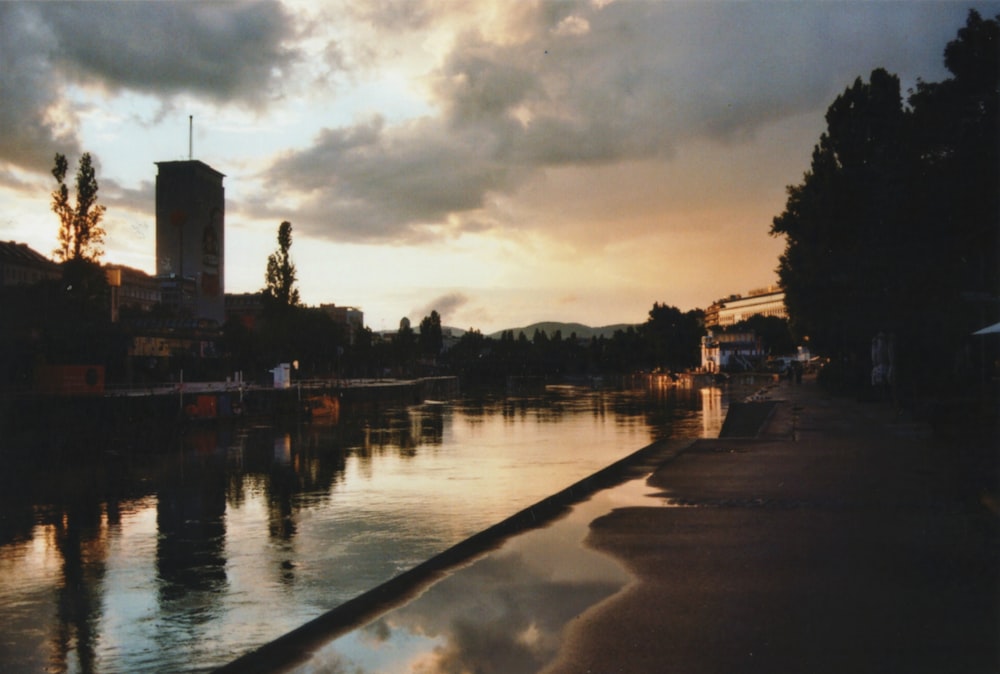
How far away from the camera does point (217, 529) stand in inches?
604

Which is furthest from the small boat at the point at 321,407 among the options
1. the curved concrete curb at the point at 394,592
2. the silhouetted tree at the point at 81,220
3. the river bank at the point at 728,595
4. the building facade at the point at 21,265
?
the building facade at the point at 21,265

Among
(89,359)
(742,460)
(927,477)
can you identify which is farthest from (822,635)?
Answer: (89,359)

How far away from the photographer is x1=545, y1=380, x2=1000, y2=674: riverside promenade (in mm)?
7965

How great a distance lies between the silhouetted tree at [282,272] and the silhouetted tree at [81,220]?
34.8 meters

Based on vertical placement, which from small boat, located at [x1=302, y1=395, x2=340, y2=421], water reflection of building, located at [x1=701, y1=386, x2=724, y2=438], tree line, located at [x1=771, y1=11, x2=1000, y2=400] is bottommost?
water reflection of building, located at [x1=701, y1=386, x2=724, y2=438]

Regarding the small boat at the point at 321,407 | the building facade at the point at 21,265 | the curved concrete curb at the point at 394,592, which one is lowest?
the curved concrete curb at the point at 394,592

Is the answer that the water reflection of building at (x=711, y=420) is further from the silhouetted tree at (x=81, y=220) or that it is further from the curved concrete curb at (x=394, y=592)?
the silhouetted tree at (x=81, y=220)

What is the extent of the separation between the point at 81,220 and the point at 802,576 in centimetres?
6393

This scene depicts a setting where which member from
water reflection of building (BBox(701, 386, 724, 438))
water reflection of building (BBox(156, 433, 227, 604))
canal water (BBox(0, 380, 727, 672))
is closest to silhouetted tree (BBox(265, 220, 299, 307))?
water reflection of building (BBox(701, 386, 724, 438))

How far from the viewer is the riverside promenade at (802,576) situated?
7.96 m

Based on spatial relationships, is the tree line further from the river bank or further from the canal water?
the river bank

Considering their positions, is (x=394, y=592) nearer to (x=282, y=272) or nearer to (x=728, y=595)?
(x=728, y=595)

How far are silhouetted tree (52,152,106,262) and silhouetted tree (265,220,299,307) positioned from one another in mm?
34784

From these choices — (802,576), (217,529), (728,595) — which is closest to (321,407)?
(217,529)
